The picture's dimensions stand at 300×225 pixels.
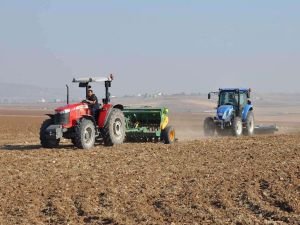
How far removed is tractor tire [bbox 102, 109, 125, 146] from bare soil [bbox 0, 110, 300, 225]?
260 cm

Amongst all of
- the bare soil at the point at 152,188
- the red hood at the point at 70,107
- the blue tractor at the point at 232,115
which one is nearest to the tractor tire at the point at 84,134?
the red hood at the point at 70,107

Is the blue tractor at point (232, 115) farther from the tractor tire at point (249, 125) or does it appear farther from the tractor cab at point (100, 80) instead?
the tractor cab at point (100, 80)

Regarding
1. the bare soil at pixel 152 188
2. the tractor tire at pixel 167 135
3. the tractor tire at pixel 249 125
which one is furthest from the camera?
the tractor tire at pixel 249 125

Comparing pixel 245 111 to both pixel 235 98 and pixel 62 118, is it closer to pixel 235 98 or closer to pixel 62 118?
pixel 235 98

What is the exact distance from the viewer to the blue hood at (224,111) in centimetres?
2197

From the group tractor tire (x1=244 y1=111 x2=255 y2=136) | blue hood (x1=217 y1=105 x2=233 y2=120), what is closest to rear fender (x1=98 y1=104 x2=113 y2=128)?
blue hood (x1=217 y1=105 x2=233 y2=120)

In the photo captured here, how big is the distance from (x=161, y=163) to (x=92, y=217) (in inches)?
165

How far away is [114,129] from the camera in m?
17.1

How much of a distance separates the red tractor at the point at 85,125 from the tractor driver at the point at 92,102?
0.27 feet

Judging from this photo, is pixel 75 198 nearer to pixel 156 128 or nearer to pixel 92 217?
pixel 92 217

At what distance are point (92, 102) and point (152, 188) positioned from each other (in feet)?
22.8

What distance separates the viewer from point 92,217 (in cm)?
863

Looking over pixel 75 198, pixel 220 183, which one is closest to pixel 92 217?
pixel 75 198

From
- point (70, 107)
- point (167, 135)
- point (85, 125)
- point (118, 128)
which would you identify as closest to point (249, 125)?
point (167, 135)
